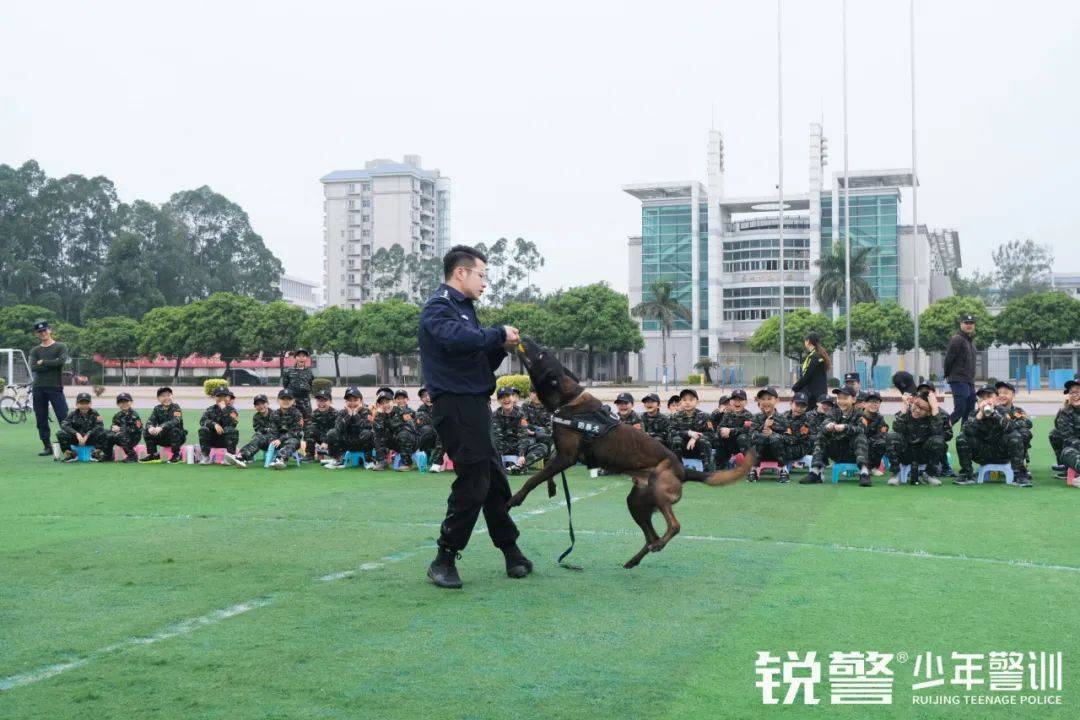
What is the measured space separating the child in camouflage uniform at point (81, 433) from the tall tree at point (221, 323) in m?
55.7

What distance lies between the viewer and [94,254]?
98062 mm

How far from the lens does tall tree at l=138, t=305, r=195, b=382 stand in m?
69.6

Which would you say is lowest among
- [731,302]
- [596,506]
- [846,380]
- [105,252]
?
[596,506]

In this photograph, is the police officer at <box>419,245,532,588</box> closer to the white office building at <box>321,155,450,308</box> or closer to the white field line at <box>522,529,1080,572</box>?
the white field line at <box>522,529,1080,572</box>

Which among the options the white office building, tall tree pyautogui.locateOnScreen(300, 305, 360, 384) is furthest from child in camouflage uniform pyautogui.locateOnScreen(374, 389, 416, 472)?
the white office building

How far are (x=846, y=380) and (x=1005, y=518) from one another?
4.98 metres

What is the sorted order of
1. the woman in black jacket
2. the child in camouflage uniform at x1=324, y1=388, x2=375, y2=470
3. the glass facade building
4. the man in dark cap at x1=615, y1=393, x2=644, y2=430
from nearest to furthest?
1. the man in dark cap at x1=615, y1=393, x2=644, y2=430
2. the woman in black jacket
3. the child in camouflage uniform at x1=324, y1=388, x2=375, y2=470
4. the glass facade building

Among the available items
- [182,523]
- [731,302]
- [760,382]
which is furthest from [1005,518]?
[731,302]

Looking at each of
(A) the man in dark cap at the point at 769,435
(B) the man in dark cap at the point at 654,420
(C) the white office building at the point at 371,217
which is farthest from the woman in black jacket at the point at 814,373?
(C) the white office building at the point at 371,217

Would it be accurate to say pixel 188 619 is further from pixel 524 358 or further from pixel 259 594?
pixel 524 358

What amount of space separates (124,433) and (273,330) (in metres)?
55.4

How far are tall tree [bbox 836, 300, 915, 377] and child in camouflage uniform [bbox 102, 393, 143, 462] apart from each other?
177 feet

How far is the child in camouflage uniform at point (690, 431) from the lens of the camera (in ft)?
40.8

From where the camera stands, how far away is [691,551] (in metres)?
7.05
